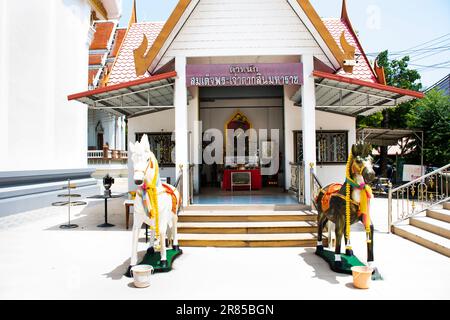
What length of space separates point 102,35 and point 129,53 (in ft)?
52.6

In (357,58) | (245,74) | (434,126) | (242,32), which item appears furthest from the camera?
(434,126)

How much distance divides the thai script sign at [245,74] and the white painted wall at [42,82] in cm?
510

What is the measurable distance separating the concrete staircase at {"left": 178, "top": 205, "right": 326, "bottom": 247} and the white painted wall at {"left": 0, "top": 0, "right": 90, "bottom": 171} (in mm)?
5483

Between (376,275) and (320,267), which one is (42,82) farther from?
(376,275)

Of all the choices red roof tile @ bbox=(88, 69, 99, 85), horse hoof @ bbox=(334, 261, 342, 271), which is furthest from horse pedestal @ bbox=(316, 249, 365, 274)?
red roof tile @ bbox=(88, 69, 99, 85)

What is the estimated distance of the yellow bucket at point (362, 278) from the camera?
3.84m

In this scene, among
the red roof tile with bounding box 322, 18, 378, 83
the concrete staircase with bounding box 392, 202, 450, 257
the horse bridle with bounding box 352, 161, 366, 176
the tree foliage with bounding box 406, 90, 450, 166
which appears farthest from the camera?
the tree foliage with bounding box 406, 90, 450, 166

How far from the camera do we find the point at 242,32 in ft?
23.4

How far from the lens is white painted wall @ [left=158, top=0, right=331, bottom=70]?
7.09 metres

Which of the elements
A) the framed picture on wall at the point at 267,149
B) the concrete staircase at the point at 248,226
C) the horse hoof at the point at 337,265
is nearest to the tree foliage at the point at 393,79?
the framed picture on wall at the point at 267,149

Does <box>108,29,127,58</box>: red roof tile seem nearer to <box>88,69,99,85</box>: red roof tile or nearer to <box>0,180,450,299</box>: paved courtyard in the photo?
<box>88,69,99,85</box>: red roof tile

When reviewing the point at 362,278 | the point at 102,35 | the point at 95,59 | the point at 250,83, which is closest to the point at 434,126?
the point at 250,83

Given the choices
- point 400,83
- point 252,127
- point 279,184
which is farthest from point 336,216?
point 400,83

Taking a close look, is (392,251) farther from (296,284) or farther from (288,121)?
(288,121)
